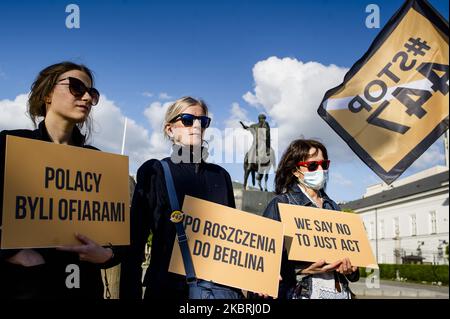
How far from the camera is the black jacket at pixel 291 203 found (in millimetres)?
2637

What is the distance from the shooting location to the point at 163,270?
7.11ft

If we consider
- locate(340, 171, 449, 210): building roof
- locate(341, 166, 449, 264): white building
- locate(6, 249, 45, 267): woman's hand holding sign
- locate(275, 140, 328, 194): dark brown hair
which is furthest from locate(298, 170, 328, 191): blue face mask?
locate(340, 171, 449, 210): building roof

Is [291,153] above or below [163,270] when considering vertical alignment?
above

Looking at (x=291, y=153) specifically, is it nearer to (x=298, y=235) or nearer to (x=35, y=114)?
(x=298, y=235)

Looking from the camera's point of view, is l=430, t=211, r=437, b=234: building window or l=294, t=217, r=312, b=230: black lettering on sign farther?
l=430, t=211, r=437, b=234: building window

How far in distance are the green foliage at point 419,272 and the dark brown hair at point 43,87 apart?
110ft

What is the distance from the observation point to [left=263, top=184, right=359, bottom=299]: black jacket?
104 inches

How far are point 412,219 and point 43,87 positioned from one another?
192 ft

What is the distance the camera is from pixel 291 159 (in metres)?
3.02

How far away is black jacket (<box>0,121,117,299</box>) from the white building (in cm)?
4667

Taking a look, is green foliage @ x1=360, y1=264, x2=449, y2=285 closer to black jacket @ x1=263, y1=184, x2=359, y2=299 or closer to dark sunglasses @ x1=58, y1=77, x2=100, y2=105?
black jacket @ x1=263, y1=184, x2=359, y2=299

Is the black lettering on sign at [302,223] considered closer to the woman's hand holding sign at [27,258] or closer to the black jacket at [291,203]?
the black jacket at [291,203]

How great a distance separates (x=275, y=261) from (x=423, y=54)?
2.57 m

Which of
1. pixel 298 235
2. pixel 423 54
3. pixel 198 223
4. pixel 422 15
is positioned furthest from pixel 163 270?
pixel 422 15
